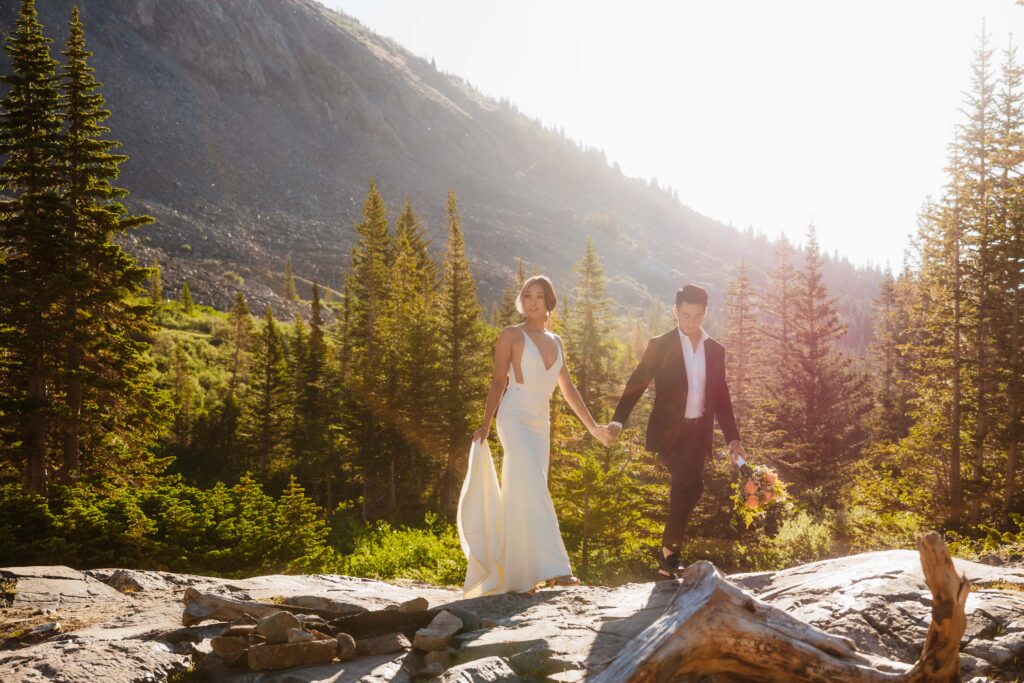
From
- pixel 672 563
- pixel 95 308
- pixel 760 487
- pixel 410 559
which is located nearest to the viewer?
pixel 760 487

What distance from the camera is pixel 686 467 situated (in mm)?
6152

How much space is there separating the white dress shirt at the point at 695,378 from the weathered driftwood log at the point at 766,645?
2541 millimetres

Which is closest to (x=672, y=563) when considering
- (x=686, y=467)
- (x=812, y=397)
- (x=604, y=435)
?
(x=686, y=467)

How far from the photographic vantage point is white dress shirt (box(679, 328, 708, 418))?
6.20 metres

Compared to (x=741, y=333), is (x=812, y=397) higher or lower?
lower

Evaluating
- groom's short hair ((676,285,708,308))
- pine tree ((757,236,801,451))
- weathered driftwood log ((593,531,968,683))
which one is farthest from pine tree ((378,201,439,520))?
weathered driftwood log ((593,531,968,683))

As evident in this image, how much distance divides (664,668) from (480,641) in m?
1.87

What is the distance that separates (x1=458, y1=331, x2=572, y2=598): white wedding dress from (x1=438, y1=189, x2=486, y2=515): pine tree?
74.6ft

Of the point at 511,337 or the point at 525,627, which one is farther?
the point at 511,337

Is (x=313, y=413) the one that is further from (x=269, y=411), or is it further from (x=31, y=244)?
(x=31, y=244)

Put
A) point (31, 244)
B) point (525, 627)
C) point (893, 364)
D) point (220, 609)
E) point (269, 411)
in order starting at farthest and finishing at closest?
point (893, 364), point (269, 411), point (31, 244), point (220, 609), point (525, 627)

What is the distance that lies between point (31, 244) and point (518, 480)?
1587 cm

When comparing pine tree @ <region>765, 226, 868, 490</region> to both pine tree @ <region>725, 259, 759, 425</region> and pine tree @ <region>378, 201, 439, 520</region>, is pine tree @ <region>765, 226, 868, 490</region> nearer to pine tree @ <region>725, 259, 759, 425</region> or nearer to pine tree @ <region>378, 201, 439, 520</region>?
pine tree @ <region>725, 259, 759, 425</region>

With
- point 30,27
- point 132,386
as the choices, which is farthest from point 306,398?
point 30,27
